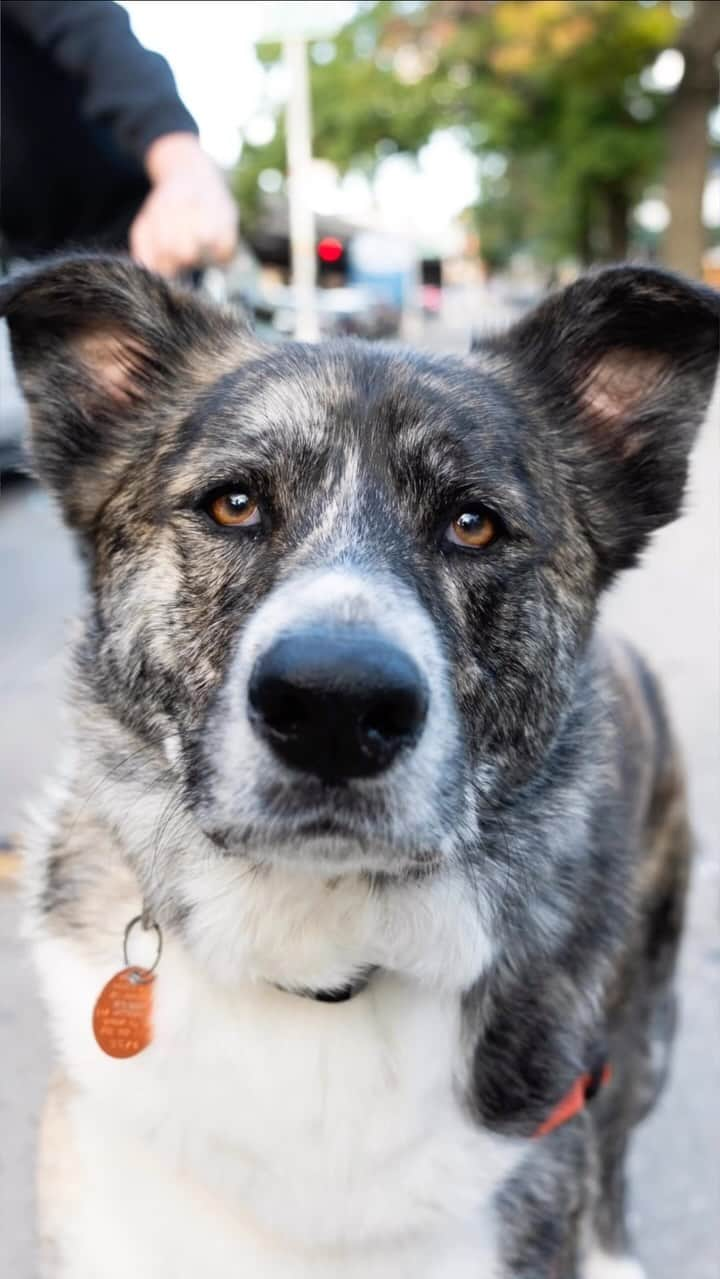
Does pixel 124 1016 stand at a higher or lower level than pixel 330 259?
lower

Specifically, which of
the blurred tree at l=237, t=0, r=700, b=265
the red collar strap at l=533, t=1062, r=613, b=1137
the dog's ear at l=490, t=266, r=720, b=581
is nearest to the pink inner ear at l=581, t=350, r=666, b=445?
the dog's ear at l=490, t=266, r=720, b=581

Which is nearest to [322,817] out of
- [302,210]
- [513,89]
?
[302,210]

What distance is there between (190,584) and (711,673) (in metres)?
4.02

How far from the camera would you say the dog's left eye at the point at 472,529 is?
227cm

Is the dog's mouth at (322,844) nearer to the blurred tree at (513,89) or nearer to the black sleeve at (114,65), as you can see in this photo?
the black sleeve at (114,65)

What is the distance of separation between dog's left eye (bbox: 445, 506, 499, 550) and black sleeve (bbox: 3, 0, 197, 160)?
154cm

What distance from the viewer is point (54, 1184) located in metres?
2.25

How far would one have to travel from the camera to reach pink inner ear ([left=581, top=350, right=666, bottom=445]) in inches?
105

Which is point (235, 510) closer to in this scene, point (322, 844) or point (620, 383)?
point (322, 844)

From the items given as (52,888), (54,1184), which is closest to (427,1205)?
(54,1184)

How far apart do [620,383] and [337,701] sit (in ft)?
4.47

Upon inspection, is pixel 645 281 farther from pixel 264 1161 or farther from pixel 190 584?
pixel 264 1161

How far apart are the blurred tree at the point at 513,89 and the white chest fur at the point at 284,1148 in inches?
707

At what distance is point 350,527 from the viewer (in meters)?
2.11
